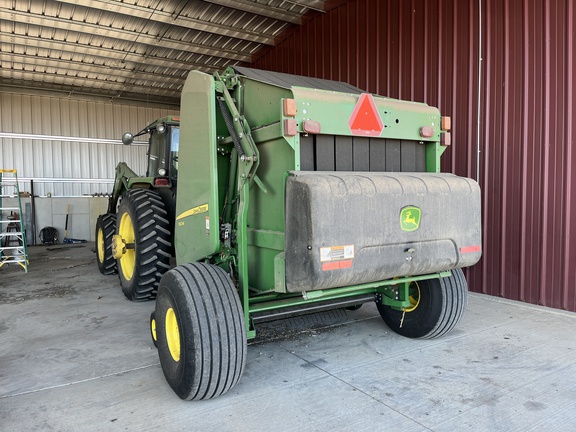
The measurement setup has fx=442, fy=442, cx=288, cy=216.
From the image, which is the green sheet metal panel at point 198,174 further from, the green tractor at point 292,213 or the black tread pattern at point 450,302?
the black tread pattern at point 450,302

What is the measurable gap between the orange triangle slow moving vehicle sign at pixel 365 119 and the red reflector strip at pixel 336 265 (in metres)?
0.90

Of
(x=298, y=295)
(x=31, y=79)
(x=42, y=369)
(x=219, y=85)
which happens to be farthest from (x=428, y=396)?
(x=31, y=79)

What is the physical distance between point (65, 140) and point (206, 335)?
13000 mm

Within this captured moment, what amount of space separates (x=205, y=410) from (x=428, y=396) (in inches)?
55.0

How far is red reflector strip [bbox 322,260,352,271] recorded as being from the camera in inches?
98.5

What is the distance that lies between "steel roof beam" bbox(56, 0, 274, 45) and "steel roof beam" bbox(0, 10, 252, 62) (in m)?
0.70

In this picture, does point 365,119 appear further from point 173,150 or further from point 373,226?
point 173,150

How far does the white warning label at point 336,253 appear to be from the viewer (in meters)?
2.50

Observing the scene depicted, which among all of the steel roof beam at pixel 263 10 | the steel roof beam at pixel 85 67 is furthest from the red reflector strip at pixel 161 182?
the steel roof beam at pixel 85 67

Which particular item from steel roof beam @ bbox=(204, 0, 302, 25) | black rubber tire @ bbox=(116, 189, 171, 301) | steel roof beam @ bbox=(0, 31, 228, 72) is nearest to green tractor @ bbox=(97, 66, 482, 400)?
black rubber tire @ bbox=(116, 189, 171, 301)

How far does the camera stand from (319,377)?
3.12 meters

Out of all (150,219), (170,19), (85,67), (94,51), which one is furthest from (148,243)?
(85,67)

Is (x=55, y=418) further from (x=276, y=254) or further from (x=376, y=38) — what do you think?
(x=376, y=38)

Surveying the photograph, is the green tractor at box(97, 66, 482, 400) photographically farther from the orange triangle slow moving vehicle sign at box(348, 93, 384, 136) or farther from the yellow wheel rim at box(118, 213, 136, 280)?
the yellow wheel rim at box(118, 213, 136, 280)
